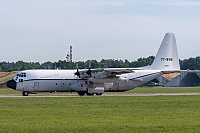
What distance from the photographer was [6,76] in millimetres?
162250

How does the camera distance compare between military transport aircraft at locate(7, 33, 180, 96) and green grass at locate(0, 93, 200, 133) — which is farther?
military transport aircraft at locate(7, 33, 180, 96)

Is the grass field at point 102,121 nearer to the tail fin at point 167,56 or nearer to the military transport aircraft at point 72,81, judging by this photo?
the military transport aircraft at point 72,81

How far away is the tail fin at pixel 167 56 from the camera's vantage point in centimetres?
7725

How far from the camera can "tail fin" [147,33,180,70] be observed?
7725 cm

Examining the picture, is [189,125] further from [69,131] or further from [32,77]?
[32,77]

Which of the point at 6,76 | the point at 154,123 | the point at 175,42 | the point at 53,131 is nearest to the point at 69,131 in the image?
the point at 53,131

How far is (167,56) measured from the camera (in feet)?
257

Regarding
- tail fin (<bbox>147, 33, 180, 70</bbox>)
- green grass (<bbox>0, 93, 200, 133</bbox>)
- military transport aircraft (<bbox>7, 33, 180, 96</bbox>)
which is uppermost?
tail fin (<bbox>147, 33, 180, 70</bbox>)

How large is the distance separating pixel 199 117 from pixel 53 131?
1004 centimetres

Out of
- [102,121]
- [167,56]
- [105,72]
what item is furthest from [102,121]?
[167,56]

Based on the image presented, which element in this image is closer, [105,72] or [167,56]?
[105,72]

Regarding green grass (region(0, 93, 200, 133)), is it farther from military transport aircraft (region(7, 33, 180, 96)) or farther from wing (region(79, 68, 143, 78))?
military transport aircraft (region(7, 33, 180, 96))

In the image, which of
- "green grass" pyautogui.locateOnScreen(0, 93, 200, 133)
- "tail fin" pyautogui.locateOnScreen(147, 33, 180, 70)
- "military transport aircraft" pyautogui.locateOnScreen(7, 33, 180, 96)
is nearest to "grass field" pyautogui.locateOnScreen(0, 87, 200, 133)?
"green grass" pyautogui.locateOnScreen(0, 93, 200, 133)

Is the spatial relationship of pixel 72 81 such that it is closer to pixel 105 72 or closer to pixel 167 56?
pixel 105 72
